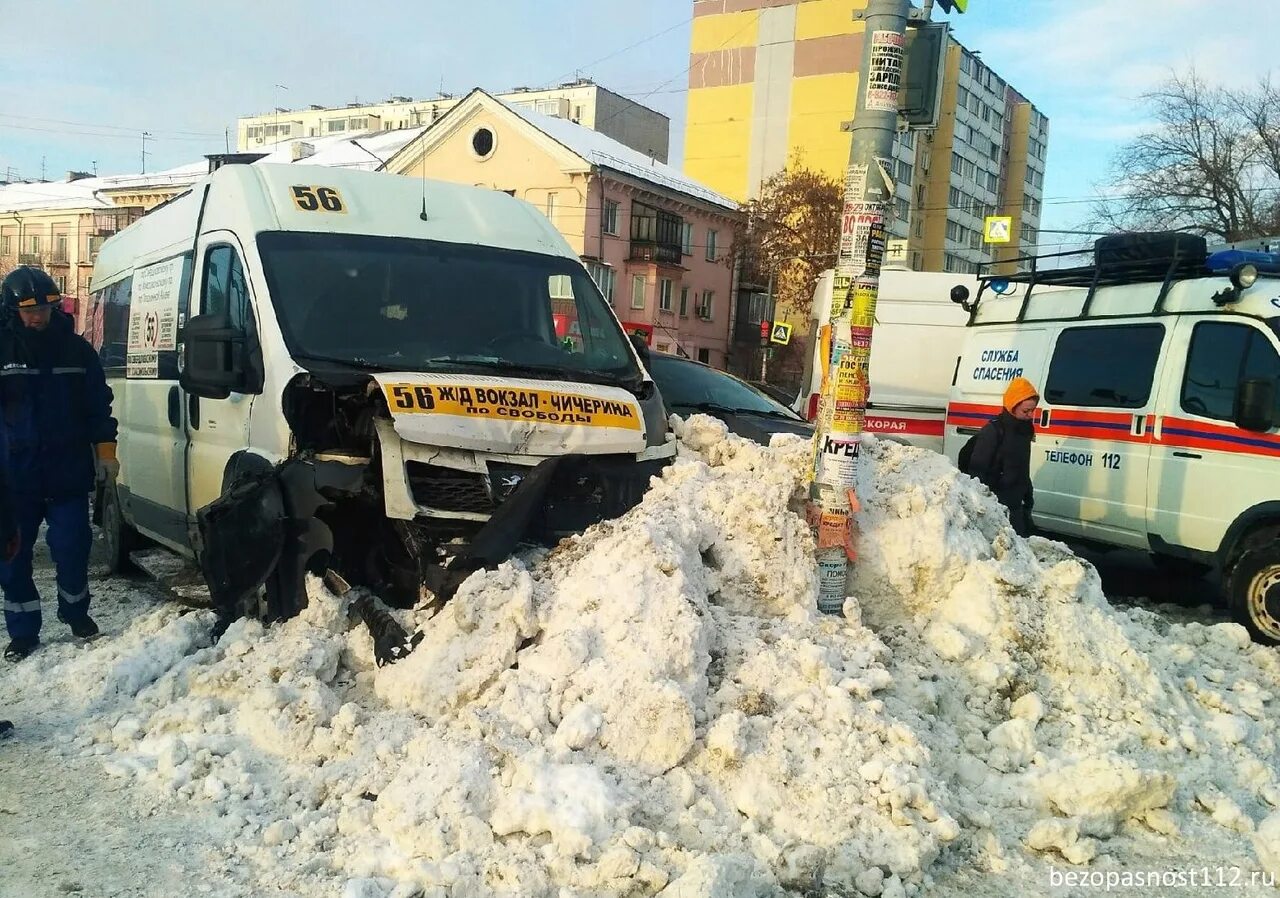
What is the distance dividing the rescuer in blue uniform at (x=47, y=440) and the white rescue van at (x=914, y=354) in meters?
7.38

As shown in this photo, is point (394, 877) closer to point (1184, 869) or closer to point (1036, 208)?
point (1184, 869)

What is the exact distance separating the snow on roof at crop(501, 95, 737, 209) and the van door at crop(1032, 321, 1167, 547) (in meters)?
31.1

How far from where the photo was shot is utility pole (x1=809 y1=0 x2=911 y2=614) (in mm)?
5043

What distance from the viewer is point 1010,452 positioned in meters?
7.29

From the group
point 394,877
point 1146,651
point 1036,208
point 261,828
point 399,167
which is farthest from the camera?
point 1036,208

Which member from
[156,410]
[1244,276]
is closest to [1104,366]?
[1244,276]

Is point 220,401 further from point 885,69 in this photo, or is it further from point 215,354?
point 885,69

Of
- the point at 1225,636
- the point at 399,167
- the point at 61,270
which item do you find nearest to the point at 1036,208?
the point at 399,167

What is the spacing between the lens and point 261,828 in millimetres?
3465

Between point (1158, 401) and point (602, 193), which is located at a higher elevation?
point (602, 193)

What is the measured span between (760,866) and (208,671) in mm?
2554

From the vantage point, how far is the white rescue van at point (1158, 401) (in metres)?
6.87

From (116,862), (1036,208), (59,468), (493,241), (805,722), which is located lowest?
(116,862)

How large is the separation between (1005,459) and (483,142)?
3645 cm
